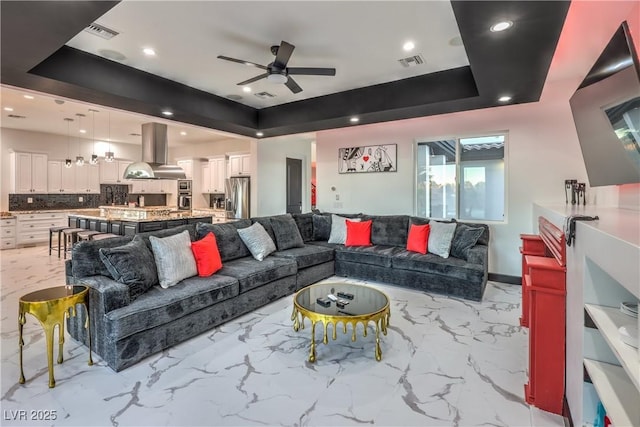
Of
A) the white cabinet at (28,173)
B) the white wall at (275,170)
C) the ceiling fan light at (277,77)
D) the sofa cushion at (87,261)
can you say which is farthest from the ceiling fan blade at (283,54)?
the white cabinet at (28,173)

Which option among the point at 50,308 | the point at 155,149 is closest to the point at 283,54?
the point at 50,308

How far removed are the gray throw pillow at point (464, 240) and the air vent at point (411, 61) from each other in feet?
7.42

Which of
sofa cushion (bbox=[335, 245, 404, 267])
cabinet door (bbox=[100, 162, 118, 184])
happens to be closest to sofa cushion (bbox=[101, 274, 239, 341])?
sofa cushion (bbox=[335, 245, 404, 267])

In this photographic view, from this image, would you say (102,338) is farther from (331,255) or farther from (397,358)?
(331,255)

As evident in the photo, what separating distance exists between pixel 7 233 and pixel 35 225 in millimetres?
526

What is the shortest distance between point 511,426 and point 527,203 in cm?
348

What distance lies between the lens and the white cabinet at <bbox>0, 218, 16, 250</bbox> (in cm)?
700

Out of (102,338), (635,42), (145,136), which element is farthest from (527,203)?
(145,136)

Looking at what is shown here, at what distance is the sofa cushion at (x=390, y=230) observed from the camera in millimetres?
4980

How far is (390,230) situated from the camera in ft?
16.7

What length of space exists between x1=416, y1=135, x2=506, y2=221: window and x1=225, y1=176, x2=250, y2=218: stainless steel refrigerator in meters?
3.99

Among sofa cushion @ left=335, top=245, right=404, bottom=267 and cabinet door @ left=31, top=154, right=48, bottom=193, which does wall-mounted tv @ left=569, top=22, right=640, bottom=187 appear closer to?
sofa cushion @ left=335, top=245, right=404, bottom=267

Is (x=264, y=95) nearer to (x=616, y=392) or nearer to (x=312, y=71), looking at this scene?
(x=312, y=71)

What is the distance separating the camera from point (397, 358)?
2525 millimetres
